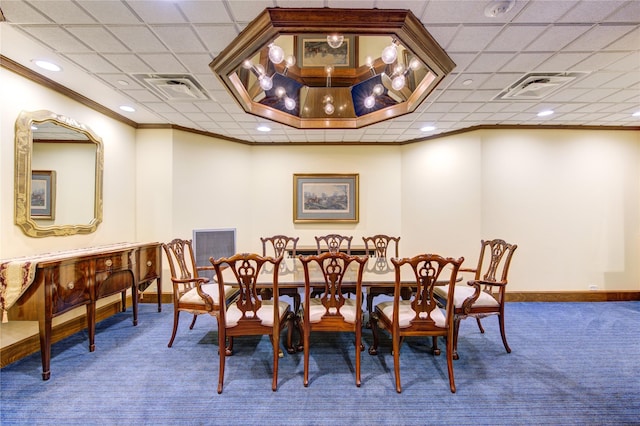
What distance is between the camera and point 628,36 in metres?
1.96

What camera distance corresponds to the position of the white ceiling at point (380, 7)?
66.4 inches

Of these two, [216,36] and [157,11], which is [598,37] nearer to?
[216,36]

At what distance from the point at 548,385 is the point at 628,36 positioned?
8.97ft

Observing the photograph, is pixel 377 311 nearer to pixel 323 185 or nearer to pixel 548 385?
pixel 548 385

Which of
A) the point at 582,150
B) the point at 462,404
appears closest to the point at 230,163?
the point at 462,404

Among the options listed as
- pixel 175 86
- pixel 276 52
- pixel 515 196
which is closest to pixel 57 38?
pixel 175 86

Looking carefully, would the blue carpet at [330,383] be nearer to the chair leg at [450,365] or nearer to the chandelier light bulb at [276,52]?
the chair leg at [450,365]

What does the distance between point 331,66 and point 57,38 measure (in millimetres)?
2371

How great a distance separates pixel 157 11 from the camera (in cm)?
172

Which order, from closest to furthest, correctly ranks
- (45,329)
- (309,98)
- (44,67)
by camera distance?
(45,329)
(44,67)
(309,98)

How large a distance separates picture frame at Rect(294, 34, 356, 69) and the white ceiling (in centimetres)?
99

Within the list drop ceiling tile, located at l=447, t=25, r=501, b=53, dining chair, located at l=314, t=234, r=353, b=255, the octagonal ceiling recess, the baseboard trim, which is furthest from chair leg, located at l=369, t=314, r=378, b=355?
the baseboard trim

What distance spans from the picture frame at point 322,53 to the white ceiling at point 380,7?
0.99m

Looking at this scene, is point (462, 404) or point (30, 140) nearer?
point (462, 404)
